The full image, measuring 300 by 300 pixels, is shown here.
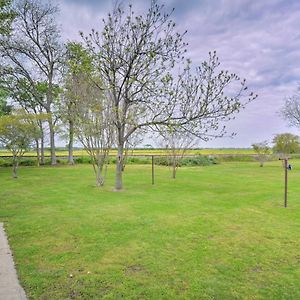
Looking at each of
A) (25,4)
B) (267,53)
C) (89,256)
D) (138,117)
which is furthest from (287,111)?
(89,256)

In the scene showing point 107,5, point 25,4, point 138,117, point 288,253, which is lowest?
point 288,253

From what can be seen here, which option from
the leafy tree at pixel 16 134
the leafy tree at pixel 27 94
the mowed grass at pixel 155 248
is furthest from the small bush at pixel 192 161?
the mowed grass at pixel 155 248

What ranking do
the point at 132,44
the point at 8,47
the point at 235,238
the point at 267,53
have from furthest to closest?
the point at 8,47 < the point at 267,53 < the point at 132,44 < the point at 235,238

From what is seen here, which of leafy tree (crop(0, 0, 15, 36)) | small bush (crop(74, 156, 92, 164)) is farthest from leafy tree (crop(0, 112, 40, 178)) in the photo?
small bush (crop(74, 156, 92, 164))

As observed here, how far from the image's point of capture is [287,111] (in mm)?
30125

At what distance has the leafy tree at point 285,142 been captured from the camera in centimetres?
3388

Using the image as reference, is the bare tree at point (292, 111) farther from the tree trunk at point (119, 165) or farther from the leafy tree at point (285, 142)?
the tree trunk at point (119, 165)

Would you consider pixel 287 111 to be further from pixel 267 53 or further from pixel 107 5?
pixel 107 5

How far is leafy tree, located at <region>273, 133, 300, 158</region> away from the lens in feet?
111

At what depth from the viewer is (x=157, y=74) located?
1048cm

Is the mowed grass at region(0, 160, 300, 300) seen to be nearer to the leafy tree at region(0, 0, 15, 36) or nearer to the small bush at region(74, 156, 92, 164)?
the leafy tree at region(0, 0, 15, 36)

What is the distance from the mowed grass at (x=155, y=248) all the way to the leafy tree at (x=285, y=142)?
87.4ft

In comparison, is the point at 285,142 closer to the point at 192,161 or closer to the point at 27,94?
the point at 192,161

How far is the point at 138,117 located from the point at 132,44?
2641 mm
